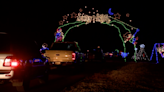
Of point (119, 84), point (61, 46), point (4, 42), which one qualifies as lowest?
point (119, 84)

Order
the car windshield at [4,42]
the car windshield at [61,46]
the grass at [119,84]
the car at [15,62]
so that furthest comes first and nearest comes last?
the car windshield at [61,46], the grass at [119,84], the car windshield at [4,42], the car at [15,62]

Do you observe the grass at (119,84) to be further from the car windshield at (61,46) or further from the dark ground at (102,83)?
the car windshield at (61,46)

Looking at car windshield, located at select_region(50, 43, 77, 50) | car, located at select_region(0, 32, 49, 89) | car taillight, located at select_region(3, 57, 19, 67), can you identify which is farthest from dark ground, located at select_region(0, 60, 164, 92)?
car windshield, located at select_region(50, 43, 77, 50)

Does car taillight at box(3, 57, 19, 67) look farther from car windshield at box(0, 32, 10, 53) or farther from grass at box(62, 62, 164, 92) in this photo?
grass at box(62, 62, 164, 92)

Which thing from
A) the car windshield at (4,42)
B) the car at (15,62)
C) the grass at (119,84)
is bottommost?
the grass at (119,84)

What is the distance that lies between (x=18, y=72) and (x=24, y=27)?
44.3 m

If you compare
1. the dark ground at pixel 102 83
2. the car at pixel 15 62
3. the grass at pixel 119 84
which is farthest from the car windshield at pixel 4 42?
the grass at pixel 119 84

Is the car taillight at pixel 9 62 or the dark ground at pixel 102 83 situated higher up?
the car taillight at pixel 9 62

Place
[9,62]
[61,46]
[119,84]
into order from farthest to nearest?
[61,46], [119,84], [9,62]

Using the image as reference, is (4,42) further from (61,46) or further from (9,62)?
(61,46)

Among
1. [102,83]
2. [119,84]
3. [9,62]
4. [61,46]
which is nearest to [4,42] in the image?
[9,62]

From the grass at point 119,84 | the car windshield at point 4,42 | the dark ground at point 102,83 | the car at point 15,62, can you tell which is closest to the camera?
the car at point 15,62

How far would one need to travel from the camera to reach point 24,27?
51.2m

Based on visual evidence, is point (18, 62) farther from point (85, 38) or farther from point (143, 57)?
point (85, 38)
